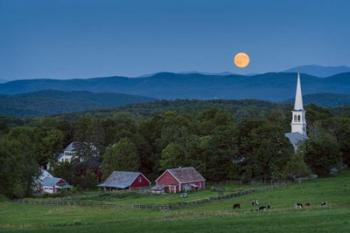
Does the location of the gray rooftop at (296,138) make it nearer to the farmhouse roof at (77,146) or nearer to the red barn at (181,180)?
the red barn at (181,180)

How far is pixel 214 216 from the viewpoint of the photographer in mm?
37969

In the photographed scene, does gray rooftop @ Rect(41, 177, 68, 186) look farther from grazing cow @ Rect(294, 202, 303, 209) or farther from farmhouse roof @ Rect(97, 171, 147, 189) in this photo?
grazing cow @ Rect(294, 202, 303, 209)

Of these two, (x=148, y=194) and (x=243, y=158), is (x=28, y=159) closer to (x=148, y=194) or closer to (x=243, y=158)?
(x=148, y=194)

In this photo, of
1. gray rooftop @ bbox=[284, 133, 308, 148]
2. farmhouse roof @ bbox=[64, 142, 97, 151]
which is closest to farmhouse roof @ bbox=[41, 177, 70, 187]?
farmhouse roof @ bbox=[64, 142, 97, 151]

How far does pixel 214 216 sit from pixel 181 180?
31.9 m

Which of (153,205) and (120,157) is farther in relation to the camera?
(120,157)

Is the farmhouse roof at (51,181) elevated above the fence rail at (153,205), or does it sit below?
above

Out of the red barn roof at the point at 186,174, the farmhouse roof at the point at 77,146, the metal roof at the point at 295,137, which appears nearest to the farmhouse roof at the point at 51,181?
the farmhouse roof at the point at 77,146

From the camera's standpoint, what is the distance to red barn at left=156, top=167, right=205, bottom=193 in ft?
229

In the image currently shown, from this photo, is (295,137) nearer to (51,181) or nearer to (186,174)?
(186,174)

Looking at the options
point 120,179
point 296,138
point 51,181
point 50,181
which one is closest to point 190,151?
point 120,179

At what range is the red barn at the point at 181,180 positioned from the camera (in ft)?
229

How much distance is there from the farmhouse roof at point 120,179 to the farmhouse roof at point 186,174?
6.73 meters

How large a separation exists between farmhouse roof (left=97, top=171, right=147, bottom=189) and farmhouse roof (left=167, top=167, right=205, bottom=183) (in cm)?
673
